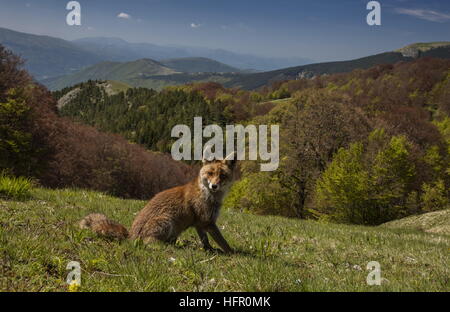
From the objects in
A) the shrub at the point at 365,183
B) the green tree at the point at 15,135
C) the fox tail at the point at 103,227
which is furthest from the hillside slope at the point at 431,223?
the green tree at the point at 15,135

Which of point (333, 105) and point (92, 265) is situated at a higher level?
point (333, 105)

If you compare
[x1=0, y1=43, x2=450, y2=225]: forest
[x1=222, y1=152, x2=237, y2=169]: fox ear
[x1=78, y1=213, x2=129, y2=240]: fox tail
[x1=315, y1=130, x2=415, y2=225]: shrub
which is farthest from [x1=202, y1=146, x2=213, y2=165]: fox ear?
[x1=315, y1=130, x2=415, y2=225]: shrub

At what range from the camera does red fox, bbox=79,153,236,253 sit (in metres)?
7.84

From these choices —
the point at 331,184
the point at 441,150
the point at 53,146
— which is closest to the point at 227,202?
the point at 331,184

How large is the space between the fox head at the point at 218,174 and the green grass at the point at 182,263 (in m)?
1.52

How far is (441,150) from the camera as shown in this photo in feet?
226

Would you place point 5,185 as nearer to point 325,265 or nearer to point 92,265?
point 92,265

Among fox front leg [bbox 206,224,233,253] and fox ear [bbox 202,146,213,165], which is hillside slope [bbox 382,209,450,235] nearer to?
fox front leg [bbox 206,224,233,253]

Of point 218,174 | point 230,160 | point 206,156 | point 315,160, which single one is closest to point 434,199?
point 315,160

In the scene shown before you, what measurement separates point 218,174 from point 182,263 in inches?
98.4

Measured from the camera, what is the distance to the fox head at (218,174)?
792cm

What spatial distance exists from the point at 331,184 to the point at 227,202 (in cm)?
2280
